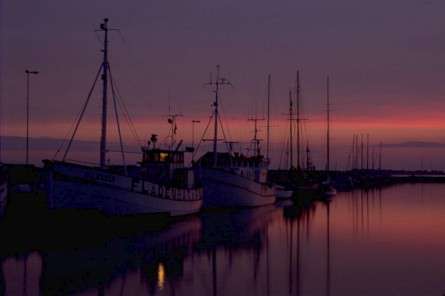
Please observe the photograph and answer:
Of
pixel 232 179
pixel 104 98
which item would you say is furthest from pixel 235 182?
pixel 104 98

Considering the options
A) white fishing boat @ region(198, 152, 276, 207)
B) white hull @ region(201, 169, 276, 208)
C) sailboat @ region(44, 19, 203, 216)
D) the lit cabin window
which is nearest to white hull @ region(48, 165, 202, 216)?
sailboat @ region(44, 19, 203, 216)

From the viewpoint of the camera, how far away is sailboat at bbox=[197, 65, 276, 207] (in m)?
44.2

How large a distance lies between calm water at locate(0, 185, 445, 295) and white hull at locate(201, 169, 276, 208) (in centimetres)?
814

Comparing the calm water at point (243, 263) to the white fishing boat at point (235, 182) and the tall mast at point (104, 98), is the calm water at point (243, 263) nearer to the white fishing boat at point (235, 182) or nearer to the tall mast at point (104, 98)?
the tall mast at point (104, 98)

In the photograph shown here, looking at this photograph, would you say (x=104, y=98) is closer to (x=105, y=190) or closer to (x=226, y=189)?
(x=105, y=190)

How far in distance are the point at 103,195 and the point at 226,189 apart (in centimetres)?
1655

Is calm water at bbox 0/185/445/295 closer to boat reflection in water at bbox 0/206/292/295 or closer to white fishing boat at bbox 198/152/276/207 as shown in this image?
boat reflection in water at bbox 0/206/292/295

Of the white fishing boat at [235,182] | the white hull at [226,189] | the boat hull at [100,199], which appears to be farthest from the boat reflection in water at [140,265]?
the white fishing boat at [235,182]

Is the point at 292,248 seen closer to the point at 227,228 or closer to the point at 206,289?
the point at 227,228

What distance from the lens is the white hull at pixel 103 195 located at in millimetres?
28406

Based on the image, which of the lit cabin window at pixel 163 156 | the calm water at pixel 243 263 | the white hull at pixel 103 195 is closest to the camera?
the calm water at pixel 243 263

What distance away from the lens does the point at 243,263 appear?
23078 millimetres

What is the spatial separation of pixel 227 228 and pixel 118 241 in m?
8.49

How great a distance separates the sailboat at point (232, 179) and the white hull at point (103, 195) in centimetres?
1015
